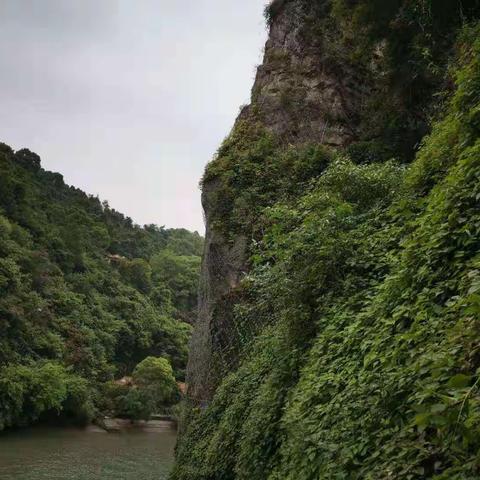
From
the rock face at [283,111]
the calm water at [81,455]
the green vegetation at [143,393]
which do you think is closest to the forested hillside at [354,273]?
the rock face at [283,111]

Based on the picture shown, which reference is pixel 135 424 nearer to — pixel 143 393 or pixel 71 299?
pixel 143 393

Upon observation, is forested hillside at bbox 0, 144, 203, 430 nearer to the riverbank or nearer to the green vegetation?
the green vegetation

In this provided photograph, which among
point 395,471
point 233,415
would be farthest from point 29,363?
point 395,471

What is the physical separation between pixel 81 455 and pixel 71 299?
81.6 ft

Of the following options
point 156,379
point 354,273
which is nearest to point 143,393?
point 156,379

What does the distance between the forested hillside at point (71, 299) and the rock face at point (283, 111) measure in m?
21.2

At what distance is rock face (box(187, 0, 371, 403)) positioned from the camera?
12.3m

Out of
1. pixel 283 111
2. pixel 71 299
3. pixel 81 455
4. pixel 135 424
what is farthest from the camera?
pixel 71 299

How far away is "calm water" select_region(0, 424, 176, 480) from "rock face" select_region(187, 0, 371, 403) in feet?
37.4

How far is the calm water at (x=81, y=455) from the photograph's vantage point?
21.3 metres

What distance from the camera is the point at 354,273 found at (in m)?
6.11

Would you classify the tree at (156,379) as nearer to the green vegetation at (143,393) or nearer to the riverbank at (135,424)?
the green vegetation at (143,393)

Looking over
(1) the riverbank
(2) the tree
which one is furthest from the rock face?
(2) the tree

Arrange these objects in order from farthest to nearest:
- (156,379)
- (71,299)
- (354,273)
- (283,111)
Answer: (71,299) < (156,379) < (283,111) < (354,273)
